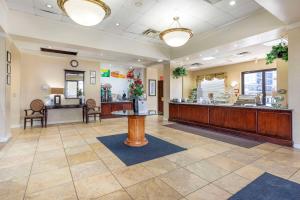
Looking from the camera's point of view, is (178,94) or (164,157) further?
(178,94)

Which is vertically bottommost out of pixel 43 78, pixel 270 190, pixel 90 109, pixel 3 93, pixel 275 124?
pixel 270 190

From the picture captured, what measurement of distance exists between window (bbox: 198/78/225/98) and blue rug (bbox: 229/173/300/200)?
7.52 m

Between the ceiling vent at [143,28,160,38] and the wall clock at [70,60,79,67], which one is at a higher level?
the ceiling vent at [143,28,160,38]

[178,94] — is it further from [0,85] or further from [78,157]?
[0,85]

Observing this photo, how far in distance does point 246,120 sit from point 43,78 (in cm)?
805

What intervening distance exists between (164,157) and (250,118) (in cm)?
308

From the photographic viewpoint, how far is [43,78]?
22.7ft

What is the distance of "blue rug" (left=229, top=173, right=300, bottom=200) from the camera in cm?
198

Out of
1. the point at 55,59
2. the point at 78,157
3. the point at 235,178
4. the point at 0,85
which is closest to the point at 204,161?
the point at 235,178

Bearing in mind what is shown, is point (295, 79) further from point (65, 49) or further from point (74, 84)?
point (74, 84)

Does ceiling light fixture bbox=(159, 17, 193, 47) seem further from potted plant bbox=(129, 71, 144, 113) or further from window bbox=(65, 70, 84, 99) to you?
window bbox=(65, 70, 84, 99)

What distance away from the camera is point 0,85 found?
13.8 ft

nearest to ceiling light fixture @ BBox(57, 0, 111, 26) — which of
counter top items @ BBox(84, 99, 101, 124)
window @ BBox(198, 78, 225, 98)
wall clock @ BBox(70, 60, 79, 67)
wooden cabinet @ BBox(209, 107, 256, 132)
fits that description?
wooden cabinet @ BBox(209, 107, 256, 132)

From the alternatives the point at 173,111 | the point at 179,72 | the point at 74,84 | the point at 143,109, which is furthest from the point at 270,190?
the point at 74,84
